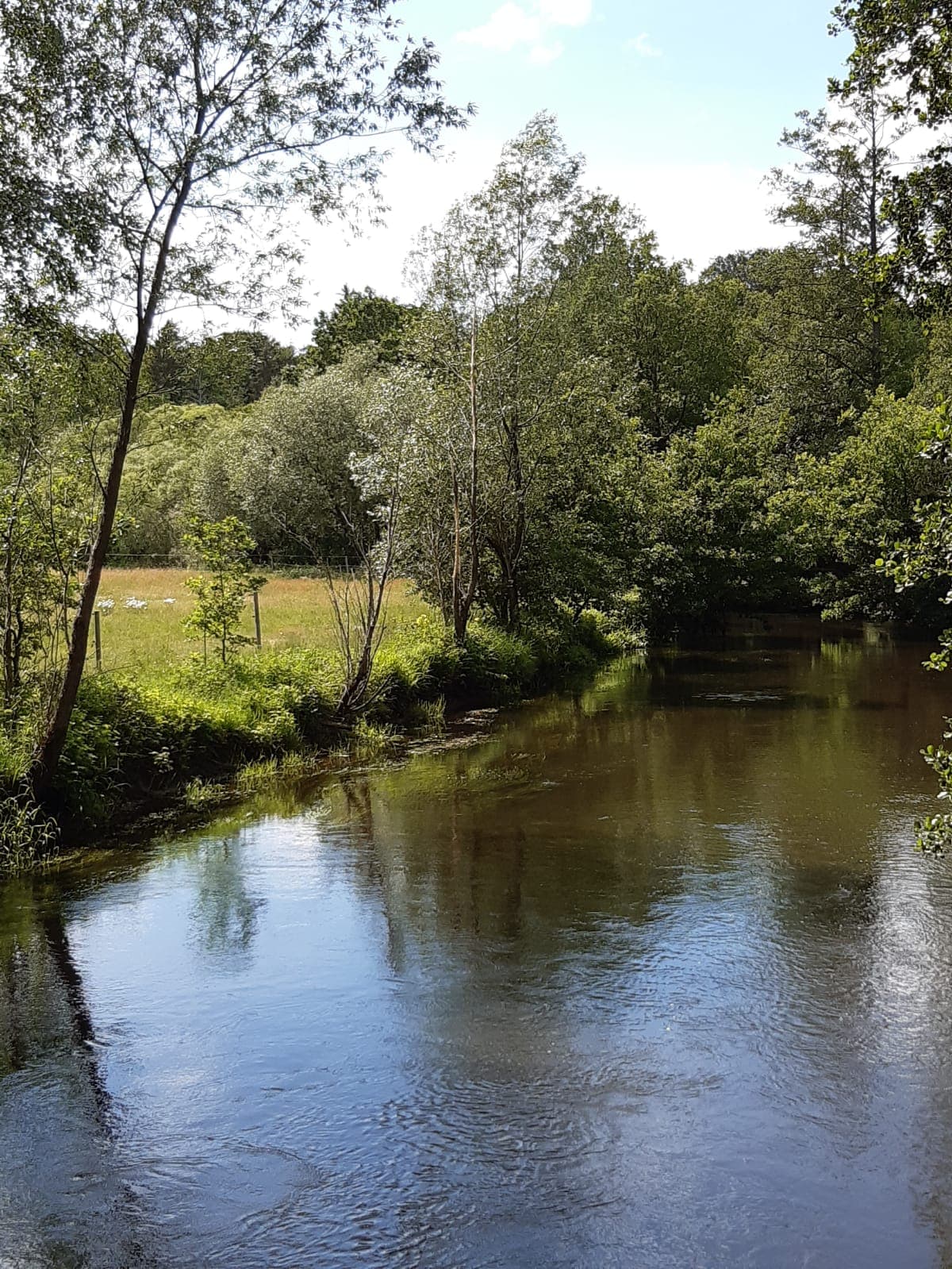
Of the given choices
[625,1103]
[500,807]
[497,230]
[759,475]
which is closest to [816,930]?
[625,1103]

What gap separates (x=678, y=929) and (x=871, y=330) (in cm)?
3741

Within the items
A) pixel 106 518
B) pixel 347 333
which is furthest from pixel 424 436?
pixel 347 333

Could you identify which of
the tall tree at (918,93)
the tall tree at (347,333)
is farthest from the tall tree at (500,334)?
the tall tree at (347,333)

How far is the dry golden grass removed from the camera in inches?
731

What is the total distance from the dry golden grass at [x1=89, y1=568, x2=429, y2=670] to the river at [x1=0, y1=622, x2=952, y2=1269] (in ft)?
20.8

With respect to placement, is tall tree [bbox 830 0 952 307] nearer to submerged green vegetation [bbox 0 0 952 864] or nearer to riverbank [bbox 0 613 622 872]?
submerged green vegetation [bbox 0 0 952 864]

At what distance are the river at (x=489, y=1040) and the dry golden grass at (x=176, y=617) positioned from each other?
20.8 ft

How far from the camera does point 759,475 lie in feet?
119

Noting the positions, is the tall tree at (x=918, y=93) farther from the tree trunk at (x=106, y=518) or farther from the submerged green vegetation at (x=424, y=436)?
the tree trunk at (x=106, y=518)

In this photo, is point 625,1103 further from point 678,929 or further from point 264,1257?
point 678,929

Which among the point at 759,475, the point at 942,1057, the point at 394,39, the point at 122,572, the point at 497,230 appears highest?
the point at 497,230

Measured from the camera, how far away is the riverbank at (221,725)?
12.0 metres

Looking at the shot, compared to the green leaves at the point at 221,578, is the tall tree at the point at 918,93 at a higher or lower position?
higher

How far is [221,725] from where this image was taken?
14.7m
